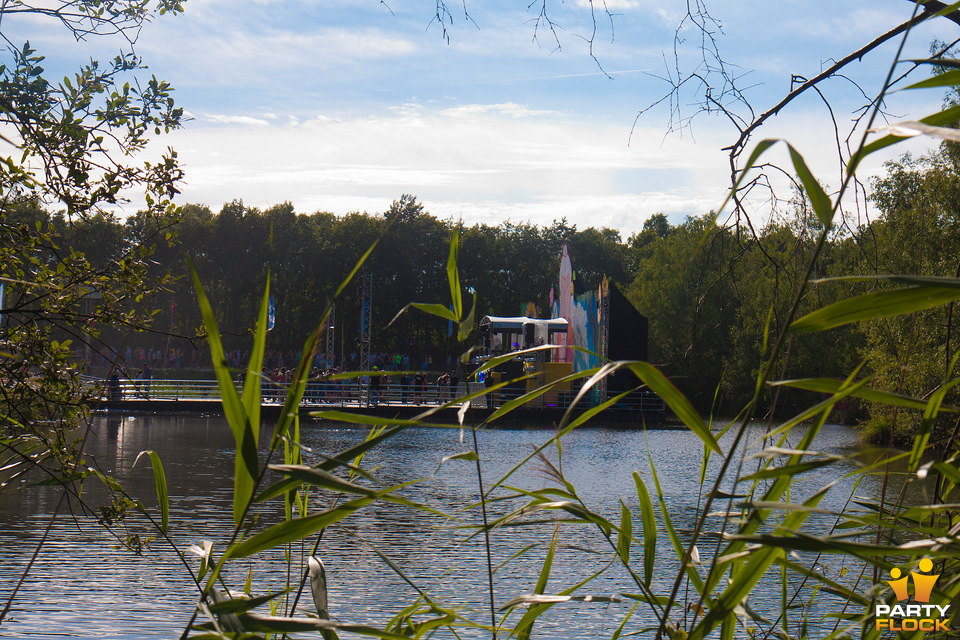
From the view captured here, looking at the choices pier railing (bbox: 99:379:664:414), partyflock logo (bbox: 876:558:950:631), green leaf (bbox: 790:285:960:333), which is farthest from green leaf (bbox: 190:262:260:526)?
pier railing (bbox: 99:379:664:414)

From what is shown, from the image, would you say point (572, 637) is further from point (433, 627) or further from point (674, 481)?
point (674, 481)

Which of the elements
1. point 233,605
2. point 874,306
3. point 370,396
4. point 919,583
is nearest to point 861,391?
point 874,306

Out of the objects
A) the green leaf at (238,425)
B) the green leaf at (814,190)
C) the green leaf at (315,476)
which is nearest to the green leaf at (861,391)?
the green leaf at (814,190)

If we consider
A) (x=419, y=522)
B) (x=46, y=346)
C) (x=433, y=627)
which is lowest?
(x=419, y=522)

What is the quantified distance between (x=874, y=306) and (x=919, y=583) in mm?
756

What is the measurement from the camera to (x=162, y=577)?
7.98 metres

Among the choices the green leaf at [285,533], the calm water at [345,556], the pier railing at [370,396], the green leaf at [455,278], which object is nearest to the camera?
the green leaf at [285,533]

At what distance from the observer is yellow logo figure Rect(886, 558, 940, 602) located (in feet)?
4.87

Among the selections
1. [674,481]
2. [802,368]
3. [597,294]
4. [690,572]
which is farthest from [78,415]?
[802,368]

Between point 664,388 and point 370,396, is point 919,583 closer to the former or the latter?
point 664,388

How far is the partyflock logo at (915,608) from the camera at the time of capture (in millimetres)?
1477

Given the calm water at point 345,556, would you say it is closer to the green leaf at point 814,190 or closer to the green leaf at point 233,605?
the green leaf at point 233,605

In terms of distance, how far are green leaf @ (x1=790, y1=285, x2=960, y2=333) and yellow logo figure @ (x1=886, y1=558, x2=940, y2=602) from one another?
0.67 metres

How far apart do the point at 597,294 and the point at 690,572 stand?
27.6m
